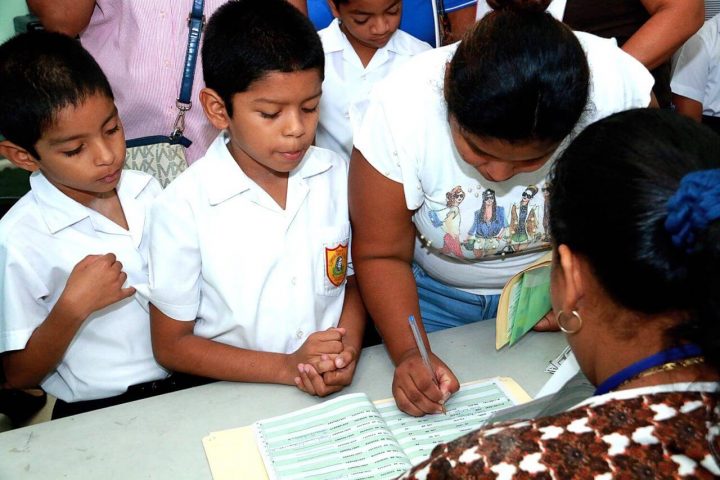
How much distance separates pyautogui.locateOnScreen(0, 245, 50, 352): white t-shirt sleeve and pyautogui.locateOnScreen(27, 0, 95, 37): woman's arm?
62 cm

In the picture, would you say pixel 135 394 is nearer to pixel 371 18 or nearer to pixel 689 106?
pixel 371 18

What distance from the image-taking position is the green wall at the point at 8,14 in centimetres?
280

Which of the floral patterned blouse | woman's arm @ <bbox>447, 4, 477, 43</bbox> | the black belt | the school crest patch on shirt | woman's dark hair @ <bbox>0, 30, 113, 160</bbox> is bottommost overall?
the black belt

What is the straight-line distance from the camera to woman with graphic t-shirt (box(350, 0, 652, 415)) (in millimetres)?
1048

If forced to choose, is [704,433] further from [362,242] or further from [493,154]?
[362,242]

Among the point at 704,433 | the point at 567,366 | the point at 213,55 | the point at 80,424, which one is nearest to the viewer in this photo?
the point at 704,433

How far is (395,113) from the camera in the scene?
1318 millimetres

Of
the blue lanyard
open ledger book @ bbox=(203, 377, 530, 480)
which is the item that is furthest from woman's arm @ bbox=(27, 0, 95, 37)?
the blue lanyard

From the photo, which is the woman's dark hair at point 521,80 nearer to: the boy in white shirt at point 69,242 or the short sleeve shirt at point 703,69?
the boy in white shirt at point 69,242

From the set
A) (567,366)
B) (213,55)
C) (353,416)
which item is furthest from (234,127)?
(567,366)

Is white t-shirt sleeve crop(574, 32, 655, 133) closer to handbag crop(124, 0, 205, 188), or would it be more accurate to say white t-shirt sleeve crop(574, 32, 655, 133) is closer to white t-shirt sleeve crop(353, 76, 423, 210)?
white t-shirt sleeve crop(353, 76, 423, 210)

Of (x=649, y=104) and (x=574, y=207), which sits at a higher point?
(x=574, y=207)

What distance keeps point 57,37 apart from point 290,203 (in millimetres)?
582

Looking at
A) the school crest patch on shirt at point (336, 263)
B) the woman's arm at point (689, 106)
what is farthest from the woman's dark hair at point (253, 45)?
the woman's arm at point (689, 106)
